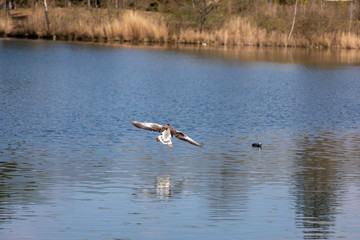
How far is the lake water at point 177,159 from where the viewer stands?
828cm

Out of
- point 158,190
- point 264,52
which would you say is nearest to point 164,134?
point 158,190

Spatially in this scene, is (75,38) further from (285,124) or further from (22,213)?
(22,213)

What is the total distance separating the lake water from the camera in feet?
27.2

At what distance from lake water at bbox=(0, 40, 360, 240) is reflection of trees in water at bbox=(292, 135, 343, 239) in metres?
0.03

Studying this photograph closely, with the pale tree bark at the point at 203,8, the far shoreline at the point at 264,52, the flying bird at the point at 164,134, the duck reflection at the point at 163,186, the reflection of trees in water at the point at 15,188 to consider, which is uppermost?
the pale tree bark at the point at 203,8

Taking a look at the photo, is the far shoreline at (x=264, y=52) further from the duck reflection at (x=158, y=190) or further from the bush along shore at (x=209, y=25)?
the duck reflection at (x=158, y=190)

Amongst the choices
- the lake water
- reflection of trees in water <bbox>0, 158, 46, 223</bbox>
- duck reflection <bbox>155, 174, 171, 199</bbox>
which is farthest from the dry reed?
duck reflection <bbox>155, 174, 171, 199</bbox>

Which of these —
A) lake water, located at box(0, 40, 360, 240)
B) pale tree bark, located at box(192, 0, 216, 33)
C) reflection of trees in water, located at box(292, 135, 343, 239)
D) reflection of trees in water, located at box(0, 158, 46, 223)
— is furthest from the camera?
pale tree bark, located at box(192, 0, 216, 33)

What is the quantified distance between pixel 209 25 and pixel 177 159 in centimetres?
4170

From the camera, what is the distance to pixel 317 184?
35.5 ft

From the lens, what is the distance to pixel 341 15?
5484 cm

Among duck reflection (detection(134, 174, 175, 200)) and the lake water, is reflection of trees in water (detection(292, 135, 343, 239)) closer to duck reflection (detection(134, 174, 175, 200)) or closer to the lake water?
the lake water

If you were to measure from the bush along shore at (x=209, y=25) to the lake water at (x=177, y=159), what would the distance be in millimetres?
21231

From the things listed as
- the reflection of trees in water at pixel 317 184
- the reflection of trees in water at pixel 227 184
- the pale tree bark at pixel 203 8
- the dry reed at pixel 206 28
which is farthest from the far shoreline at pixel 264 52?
the reflection of trees in water at pixel 227 184
